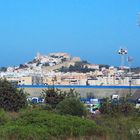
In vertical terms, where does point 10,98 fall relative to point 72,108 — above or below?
above

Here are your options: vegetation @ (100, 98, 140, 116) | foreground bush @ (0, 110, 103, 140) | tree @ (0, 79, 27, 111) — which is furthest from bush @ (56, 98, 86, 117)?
foreground bush @ (0, 110, 103, 140)

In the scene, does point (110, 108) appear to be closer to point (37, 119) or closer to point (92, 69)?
point (37, 119)

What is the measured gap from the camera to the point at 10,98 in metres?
30.4

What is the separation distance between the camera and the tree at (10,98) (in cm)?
3028

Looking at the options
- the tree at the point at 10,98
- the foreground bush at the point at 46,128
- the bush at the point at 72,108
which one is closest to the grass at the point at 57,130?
the foreground bush at the point at 46,128

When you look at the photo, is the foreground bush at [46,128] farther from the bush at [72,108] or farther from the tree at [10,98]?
the tree at [10,98]

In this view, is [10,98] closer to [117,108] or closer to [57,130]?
[117,108]

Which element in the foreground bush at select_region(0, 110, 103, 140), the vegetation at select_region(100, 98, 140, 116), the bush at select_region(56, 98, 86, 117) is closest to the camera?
the foreground bush at select_region(0, 110, 103, 140)

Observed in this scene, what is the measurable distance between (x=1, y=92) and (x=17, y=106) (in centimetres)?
139

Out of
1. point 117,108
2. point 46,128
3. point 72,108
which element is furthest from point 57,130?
point 117,108

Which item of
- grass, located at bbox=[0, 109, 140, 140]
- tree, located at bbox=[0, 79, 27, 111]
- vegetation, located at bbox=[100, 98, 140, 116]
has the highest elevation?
tree, located at bbox=[0, 79, 27, 111]

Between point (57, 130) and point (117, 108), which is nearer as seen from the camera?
point (57, 130)

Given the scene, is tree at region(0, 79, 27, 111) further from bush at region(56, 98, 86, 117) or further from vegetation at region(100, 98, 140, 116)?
bush at region(56, 98, 86, 117)

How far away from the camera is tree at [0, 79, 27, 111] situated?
3028 centimetres
